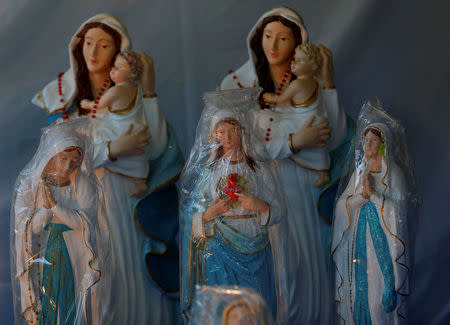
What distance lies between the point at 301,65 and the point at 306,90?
0.13 metres

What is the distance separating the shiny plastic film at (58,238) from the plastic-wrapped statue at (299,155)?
0.82 meters

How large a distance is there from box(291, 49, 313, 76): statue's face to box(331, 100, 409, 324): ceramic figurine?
0.49 meters

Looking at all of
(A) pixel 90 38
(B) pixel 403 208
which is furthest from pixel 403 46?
(A) pixel 90 38

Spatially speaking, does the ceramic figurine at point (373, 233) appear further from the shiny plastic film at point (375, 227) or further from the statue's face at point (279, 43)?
the statue's face at point (279, 43)

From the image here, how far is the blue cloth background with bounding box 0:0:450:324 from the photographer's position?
409cm

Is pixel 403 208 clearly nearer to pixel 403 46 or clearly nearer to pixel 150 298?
pixel 150 298

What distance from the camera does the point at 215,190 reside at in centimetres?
282

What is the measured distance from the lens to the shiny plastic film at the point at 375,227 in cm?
280

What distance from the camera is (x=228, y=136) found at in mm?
2836

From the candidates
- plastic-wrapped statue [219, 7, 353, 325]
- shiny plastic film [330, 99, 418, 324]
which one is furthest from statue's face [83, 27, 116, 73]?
shiny plastic film [330, 99, 418, 324]

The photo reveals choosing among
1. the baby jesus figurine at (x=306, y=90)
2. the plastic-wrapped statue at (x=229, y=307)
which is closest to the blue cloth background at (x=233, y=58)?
the baby jesus figurine at (x=306, y=90)

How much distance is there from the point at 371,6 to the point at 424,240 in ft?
4.76

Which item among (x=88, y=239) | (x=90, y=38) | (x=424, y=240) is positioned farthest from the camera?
(x=424, y=240)

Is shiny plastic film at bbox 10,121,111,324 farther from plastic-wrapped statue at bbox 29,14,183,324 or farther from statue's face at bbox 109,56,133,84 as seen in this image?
statue's face at bbox 109,56,133,84
